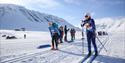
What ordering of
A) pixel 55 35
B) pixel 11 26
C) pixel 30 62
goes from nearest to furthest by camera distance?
pixel 30 62 < pixel 55 35 < pixel 11 26

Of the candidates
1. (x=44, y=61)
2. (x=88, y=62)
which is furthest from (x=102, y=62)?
(x=44, y=61)

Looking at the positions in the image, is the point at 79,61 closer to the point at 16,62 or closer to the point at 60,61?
the point at 60,61

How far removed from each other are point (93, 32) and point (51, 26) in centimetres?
381

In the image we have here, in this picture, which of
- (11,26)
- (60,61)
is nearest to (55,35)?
(60,61)

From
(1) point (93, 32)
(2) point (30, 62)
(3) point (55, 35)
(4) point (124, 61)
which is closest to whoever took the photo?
(2) point (30, 62)

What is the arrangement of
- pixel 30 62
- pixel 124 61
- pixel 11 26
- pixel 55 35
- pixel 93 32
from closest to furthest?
1. pixel 30 62
2. pixel 124 61
3. pixel 93 32
4. pixel 55 35
5. pixel 11 26

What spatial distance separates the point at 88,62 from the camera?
808 centimetres

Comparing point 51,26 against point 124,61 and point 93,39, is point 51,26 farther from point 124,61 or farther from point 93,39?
point 124,61

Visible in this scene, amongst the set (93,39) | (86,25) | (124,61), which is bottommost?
(124,61)

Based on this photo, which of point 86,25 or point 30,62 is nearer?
point 30,62

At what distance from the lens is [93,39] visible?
10.2m

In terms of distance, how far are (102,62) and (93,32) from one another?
2204 millimetres

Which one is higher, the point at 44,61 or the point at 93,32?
the point at 93,32

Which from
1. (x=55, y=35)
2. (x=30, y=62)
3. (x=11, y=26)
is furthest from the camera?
(x=11, y=26)
